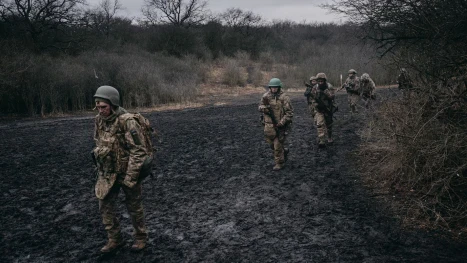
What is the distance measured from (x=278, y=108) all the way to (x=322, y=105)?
207 cm

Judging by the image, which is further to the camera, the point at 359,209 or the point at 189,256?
the point at 359,209

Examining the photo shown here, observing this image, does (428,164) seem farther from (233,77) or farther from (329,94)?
(233,77)

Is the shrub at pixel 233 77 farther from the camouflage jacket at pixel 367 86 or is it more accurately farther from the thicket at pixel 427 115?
the thicket at pixel 427 115

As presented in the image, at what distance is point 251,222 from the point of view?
526cm

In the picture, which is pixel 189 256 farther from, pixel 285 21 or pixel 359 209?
pixel 285 21

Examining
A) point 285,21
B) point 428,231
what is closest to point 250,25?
point 285,21

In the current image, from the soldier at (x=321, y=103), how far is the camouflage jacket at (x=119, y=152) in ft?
18.9

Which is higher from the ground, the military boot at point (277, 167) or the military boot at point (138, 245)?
the military boot at point (277, 167)

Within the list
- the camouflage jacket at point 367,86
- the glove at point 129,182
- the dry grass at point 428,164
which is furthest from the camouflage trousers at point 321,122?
the glove at point 129,182

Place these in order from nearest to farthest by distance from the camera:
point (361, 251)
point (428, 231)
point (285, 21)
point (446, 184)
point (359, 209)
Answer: point (361, 251) → point (428, 231) → point (446, 184) → point (359, 209) → point (285, 21)

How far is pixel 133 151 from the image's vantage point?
4.19m

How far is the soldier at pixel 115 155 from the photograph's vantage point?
4180 millimetres

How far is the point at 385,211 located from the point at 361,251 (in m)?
1.38

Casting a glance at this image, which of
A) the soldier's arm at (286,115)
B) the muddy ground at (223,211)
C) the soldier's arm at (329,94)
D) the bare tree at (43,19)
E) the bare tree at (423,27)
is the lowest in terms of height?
the muddy ground at (223,211)
